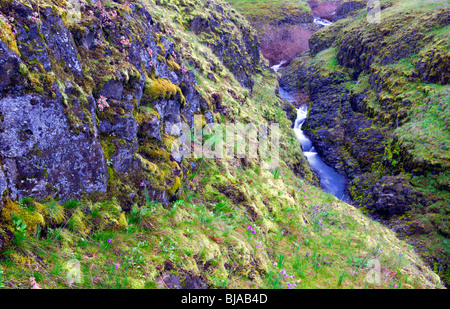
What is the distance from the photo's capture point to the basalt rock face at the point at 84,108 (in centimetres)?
312

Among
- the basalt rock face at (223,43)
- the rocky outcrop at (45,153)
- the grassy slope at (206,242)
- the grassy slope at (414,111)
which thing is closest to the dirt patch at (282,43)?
the grassy slope at (414,111)

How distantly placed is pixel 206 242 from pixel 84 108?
9.46 ft

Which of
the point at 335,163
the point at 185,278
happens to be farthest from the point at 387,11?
the point at 185,278

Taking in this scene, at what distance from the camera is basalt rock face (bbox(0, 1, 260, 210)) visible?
3.12 meters

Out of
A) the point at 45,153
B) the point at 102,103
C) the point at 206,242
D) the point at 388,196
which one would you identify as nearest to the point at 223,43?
the point at 388,196

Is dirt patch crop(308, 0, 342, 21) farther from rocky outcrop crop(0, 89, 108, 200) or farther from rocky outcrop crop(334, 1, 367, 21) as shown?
rocky outcrop crop(0, 89, 108, 200)

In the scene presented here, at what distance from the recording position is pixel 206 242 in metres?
4.28

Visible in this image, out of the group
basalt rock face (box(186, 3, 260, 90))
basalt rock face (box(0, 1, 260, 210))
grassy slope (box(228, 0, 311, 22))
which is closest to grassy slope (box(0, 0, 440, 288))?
basalt rock face (box(0, 1, 260, 210))

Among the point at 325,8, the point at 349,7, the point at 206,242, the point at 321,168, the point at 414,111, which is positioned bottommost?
the point at 321,168

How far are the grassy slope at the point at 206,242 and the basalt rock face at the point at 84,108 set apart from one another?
0.38m

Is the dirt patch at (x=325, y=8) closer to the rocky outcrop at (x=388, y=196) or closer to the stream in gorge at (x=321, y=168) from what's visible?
the stream in gorge at (x=321, y=168)

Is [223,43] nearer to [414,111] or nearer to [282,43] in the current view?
[414,111]

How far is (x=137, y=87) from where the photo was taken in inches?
207
